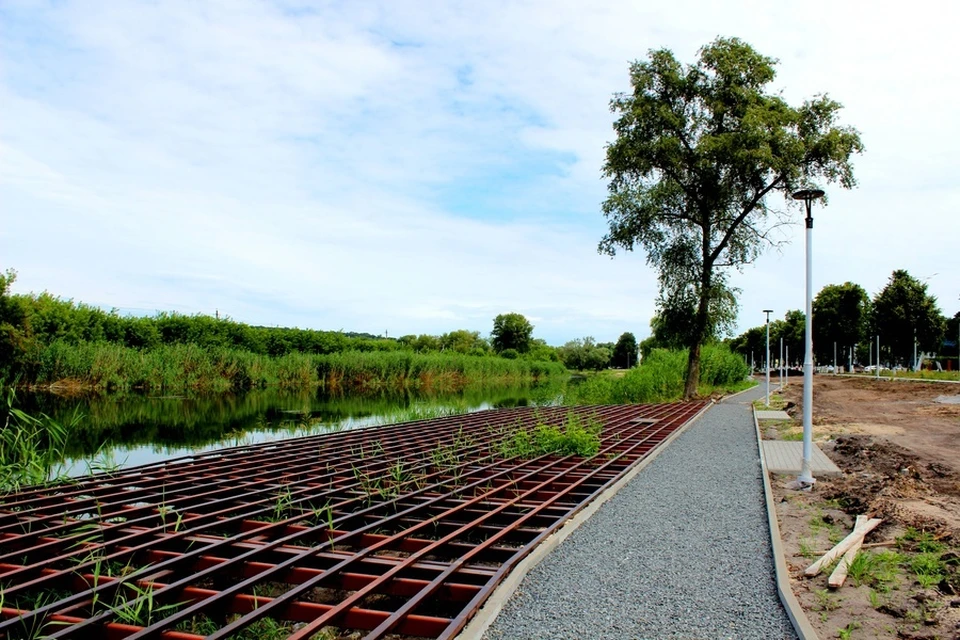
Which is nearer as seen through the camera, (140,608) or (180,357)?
(140,608)

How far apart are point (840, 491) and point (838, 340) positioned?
5543 cm

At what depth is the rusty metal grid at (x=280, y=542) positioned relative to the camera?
293 centimetres

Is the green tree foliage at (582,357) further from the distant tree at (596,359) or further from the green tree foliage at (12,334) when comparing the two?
the green tree foliage at (12,334)

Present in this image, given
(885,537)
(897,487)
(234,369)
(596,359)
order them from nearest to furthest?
(885,537) → (897,487) → (234,369) → (596,359)

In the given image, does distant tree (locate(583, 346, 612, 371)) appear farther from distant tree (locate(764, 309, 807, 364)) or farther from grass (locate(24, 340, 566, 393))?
grass (locate(24, 340, 566, 393))

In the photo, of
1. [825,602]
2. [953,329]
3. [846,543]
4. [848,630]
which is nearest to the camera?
[848,630]

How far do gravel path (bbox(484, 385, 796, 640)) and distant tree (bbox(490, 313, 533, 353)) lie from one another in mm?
51417

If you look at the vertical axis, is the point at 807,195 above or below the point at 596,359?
above

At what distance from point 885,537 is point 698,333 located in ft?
46.2

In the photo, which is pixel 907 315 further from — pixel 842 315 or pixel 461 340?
pixel 461 340

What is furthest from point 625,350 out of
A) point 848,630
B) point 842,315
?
point 848,630

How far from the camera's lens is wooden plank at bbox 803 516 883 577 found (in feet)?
13.0

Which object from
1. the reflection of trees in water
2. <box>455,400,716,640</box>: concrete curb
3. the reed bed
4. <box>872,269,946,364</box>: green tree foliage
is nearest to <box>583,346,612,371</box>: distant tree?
<box>872,269,946,364</box>: green tree foliage

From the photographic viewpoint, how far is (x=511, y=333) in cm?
5769
